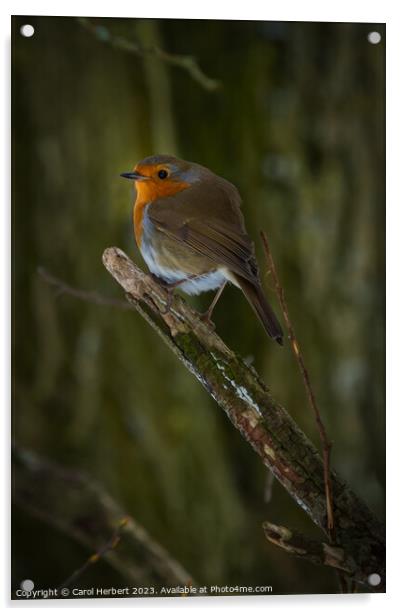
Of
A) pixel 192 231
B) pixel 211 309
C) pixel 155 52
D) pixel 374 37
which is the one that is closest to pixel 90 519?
pixel 211 309

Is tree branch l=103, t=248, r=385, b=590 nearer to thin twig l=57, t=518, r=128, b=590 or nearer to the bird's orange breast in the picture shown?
the bird's orange breast

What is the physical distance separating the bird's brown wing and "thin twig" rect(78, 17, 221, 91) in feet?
0.83

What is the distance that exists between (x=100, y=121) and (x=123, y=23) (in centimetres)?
22

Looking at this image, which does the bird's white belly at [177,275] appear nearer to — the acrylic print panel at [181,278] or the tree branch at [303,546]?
the acrylic print panel at [181,278]

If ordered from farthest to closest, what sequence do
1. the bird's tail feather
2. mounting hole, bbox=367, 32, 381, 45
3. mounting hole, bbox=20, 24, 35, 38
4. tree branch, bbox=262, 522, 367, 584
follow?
mounting hole, bbox=367, 32, 381, 45 < mounting hole, bbox=20, 24, 35, 38 < the bird's tail feather < tree branch, bbox=262, 522, 367, 584

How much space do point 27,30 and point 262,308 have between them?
2.62 ft

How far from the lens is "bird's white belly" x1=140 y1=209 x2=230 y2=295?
189cm

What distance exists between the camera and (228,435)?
2164 millimetres

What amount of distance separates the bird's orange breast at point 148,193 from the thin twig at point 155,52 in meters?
0.27

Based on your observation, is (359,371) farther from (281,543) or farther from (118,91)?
(118,91)

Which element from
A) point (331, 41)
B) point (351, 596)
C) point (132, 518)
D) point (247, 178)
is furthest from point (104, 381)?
point (331, 41)

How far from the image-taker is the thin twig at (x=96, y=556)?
1.86m

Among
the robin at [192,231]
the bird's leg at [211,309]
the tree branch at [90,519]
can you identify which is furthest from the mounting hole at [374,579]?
the bird's leg at [211,309]

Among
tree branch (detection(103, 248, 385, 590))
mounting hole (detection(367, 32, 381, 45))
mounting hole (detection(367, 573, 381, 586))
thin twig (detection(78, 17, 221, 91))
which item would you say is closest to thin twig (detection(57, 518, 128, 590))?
tree branch (detection(103, 248, 385, 590))
